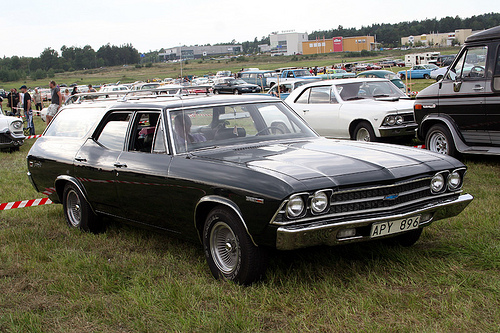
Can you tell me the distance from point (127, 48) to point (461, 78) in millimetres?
168821

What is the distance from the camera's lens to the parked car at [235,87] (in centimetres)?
4138

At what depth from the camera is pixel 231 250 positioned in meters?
4.43

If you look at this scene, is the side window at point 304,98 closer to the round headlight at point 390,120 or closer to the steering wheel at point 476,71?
the round headlight at point 390,120

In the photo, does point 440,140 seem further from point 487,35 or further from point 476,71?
point 487,35

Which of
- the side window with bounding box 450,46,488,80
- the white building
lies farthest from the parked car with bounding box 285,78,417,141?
the white building

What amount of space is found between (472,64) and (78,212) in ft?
20.7

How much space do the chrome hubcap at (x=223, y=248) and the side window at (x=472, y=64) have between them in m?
5.93

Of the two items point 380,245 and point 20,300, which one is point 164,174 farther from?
point 380,245

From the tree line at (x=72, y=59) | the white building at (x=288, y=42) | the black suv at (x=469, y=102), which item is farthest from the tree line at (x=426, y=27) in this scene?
the black suv at (x=469, y=102)

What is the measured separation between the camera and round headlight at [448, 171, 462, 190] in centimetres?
468

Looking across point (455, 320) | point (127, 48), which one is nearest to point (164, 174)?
point (455, 320)

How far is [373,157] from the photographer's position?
4605mm

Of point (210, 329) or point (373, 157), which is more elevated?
point (373, 157)

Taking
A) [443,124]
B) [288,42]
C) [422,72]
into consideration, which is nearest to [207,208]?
[443,124]
